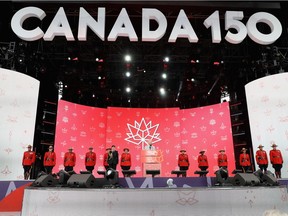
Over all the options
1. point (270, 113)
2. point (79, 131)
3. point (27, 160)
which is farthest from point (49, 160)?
point (270, 113)

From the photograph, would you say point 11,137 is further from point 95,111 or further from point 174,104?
point 174,104

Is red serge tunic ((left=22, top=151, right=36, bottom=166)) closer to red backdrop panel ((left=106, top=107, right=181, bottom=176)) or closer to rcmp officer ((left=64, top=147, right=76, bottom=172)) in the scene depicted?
rcmp officer ((left=64, top=147, right=76, bottom=172))

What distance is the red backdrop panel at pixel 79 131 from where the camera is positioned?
12367 millimetres

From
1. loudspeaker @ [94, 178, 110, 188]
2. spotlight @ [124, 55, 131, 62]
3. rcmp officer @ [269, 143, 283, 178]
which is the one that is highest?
spotlight @ [124, 55, 131, 62]

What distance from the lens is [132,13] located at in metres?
9.30

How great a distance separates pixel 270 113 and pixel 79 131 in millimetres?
8165

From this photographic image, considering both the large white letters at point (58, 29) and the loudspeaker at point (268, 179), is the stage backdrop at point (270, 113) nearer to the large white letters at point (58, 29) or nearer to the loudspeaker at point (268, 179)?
the loudspeaker at point (268, 179)

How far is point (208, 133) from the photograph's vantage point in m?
13.4

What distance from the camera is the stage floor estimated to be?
3678 mm

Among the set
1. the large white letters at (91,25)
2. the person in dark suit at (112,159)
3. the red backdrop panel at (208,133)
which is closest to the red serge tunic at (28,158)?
the person in dark suit at (112,159)

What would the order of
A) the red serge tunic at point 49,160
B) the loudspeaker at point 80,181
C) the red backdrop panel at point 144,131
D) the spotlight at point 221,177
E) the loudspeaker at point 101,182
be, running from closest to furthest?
the loudspeaker at point 80,181
the loudspeaker at point 101,182
the spotlight at point 221,177
the red serge tunic at point 49,160
the red backdrop panel at point 144,131

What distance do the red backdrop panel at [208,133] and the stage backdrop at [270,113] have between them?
2907 mm

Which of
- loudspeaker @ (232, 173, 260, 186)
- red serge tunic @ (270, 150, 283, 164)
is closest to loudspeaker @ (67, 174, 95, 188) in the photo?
loudspeaker @ (232, 173, 260, 186)

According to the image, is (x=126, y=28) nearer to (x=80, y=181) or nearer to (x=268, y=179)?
(x=80, y=181)
